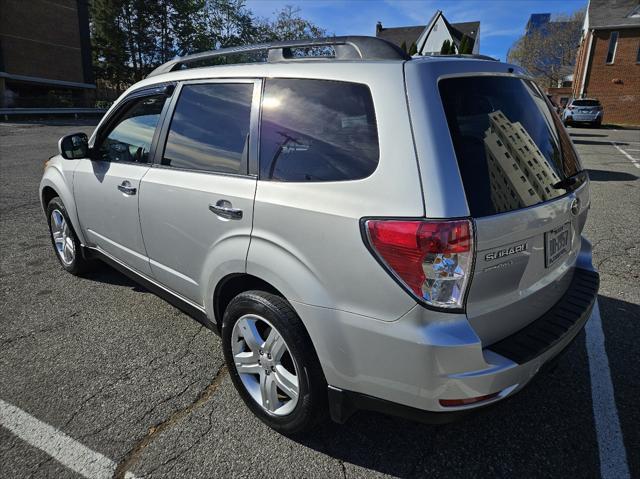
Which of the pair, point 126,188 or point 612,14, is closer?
point 126,188

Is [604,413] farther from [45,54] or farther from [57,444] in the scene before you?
[45,54]

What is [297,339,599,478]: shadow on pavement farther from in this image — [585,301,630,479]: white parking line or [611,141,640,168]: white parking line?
[611,141,640,168]: white parking line

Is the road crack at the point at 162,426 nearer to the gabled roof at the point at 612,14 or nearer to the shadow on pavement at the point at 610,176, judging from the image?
the shadow on pavement at the point at 610,176

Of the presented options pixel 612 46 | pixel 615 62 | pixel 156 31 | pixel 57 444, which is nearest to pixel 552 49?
pixel 612 46

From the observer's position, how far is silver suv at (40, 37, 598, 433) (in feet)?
5.58

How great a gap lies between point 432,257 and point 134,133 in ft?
8.39

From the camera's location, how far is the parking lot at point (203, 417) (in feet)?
7.03

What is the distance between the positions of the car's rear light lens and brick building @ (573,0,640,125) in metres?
36.3

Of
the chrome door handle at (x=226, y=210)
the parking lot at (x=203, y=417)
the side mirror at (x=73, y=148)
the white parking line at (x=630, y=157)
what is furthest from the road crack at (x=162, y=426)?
the white parking line at (x=630, y=157)

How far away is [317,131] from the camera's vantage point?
2.05 metres

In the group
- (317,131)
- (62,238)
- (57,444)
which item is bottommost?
(57,444)

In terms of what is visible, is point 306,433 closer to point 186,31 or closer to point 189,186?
point 189,186

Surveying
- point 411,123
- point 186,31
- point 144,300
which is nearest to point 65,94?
point 186,31

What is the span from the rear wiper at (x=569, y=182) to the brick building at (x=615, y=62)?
115ft
